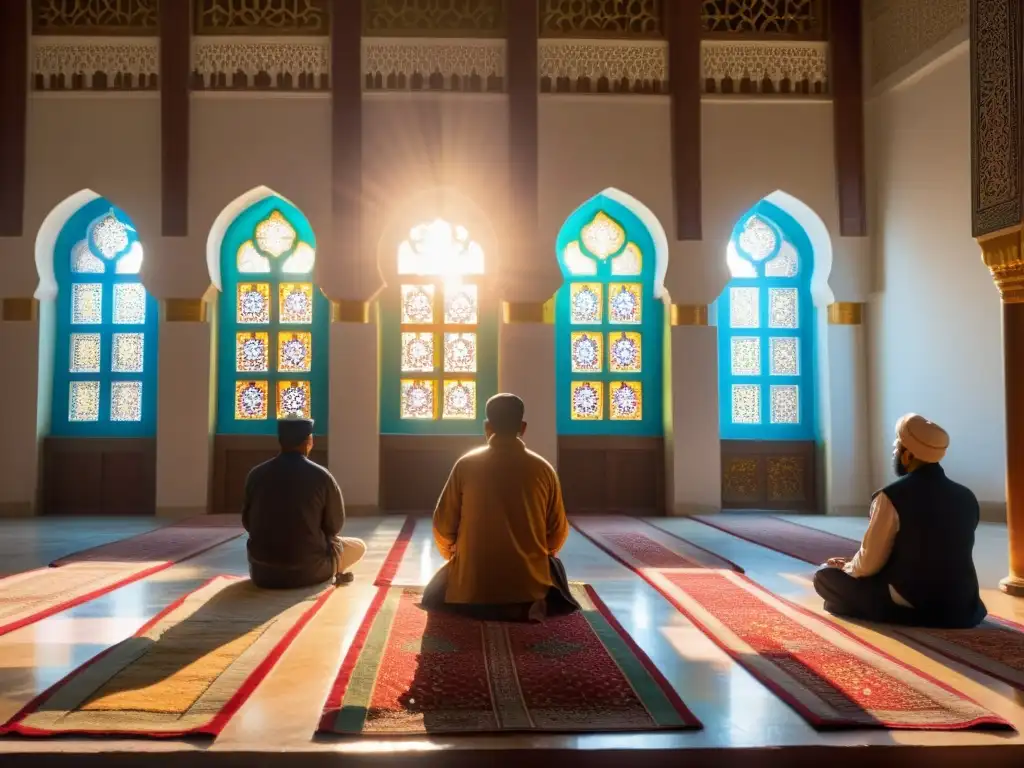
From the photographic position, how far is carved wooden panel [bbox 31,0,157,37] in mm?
8328

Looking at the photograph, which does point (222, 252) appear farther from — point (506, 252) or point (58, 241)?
point (506, 252)

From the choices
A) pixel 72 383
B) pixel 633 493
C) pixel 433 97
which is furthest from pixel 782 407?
pixel 72 383

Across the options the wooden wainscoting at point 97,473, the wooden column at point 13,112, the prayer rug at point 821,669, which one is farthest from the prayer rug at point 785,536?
the wooden column at point 13,112

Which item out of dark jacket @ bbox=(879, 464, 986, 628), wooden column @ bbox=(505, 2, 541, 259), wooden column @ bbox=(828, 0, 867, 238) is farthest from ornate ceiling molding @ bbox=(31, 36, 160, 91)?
dark jacket @ bbox=(879, 464, 986, 628)

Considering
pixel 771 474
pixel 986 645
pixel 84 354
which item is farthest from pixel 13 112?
pixel 986 645

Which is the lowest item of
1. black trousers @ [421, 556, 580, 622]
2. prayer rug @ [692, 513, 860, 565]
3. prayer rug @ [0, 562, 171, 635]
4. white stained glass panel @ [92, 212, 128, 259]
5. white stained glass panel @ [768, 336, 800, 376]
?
prayer rug @ [692, 513, 860, 565]

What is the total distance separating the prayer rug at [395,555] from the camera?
4838mm

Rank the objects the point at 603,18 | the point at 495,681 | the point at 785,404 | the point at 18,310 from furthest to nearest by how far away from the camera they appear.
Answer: the point at 785,404 → the point at 603,18 → the point at 18,310 → the point at 495,681

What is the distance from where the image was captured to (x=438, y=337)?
8.65 m

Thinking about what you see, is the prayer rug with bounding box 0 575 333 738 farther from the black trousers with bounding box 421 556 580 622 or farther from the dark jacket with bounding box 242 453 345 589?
the black trousers with bounding box 421 556 580 622

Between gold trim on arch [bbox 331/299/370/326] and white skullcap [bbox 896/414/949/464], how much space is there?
18.1 ft

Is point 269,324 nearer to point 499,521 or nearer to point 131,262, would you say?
point 131,262

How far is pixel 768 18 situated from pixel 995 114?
4.46m

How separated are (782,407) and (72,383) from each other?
6586mm
